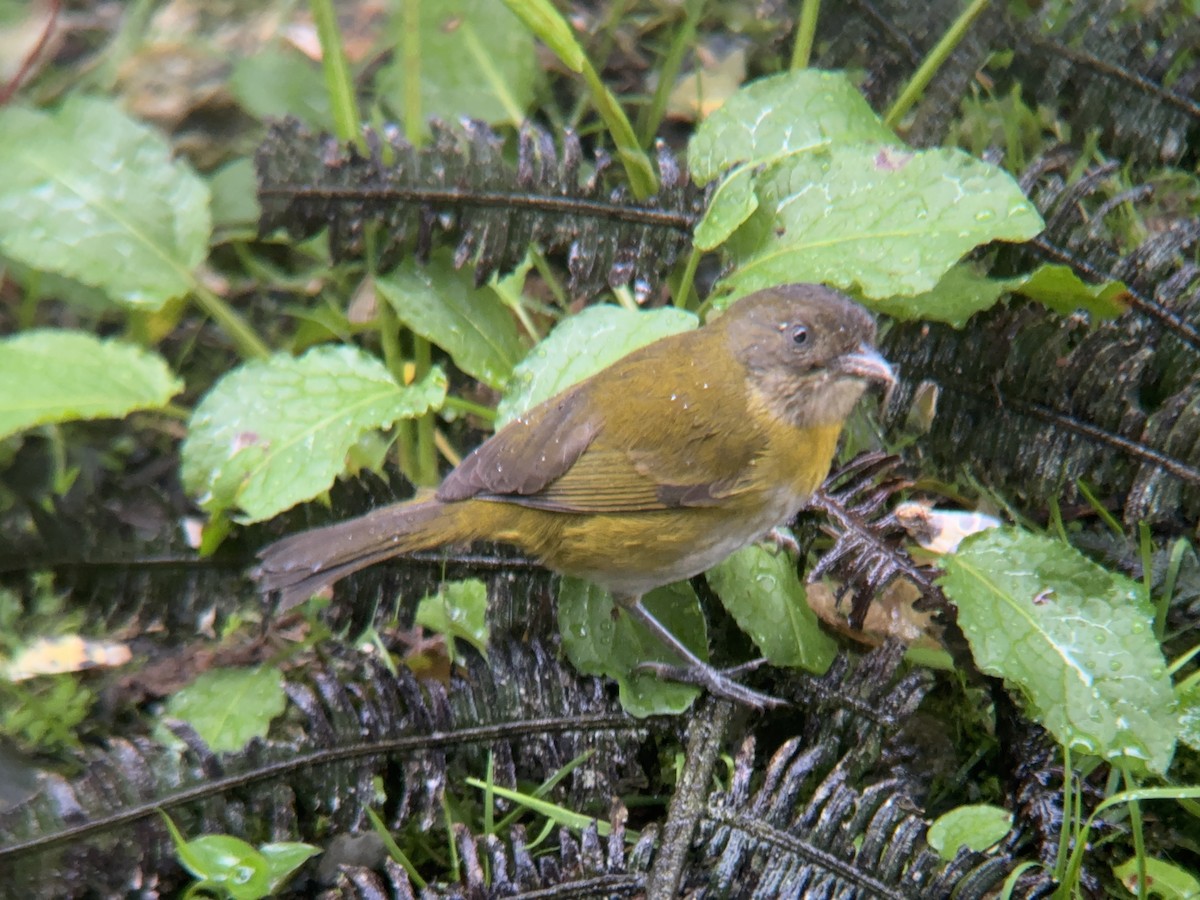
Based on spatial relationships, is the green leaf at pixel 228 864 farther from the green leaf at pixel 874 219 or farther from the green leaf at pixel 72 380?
the green leaf at pixel 874 219

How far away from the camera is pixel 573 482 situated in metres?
3.01

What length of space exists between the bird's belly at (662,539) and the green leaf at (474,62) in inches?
79.3

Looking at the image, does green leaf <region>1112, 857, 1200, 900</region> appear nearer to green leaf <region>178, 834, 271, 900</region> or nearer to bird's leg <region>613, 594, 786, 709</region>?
bird's leg <region>613, 594, 786, 709</region>

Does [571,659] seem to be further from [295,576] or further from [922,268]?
[922,268]

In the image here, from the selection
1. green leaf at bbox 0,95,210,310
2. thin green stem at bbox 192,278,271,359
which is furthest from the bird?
green leaf at bbox 0,95,210,310

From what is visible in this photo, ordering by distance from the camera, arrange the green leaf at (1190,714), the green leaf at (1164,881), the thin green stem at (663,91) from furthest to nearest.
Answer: the thin green stem at (663,91), the green leaf at (1190,714), the green leaf at (1164,881)

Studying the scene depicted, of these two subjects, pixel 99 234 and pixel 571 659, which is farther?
pixel 99 234

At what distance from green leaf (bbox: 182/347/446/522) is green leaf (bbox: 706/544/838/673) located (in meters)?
0.87

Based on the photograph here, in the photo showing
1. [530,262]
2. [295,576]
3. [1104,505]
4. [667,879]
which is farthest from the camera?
[530,262]

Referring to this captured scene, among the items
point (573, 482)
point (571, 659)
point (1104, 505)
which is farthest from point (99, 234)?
point (1104, 505)

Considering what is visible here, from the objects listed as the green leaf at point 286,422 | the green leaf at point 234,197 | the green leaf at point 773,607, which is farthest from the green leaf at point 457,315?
the green leaf at point 234,197

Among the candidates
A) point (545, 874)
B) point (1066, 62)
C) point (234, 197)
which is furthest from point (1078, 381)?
point (234, 197)

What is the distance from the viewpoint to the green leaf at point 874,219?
9.18 ft

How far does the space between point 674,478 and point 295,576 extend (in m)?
0.95
